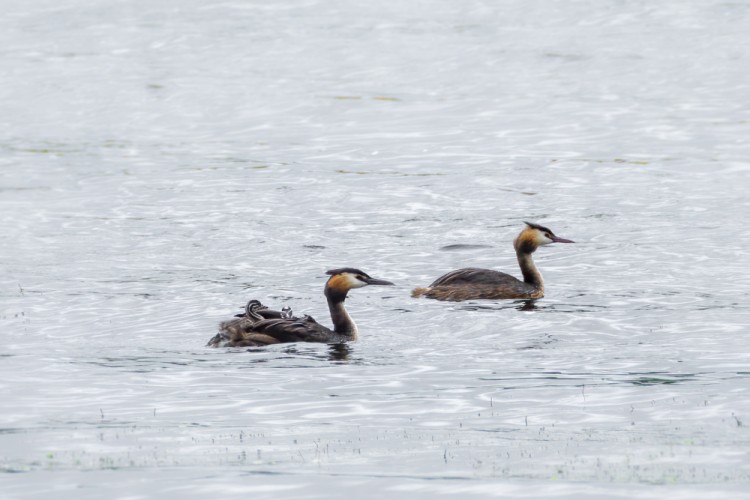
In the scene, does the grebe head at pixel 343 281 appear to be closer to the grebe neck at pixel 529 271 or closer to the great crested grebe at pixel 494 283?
the great crested grebe at pixel 494 283

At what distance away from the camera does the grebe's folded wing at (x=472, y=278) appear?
19.9 m

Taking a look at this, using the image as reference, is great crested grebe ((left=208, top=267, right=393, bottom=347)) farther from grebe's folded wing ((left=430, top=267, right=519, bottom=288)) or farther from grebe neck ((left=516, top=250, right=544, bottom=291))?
grebe neck ((left=516, top=250, right=544, bottom=291))

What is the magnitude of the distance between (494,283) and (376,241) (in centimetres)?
426

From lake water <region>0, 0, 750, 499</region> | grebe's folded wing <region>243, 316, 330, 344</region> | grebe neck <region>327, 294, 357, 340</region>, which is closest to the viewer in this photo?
lake water <region>0, 0, 750, 499</region>

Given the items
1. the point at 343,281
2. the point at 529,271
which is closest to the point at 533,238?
the point at 529,271

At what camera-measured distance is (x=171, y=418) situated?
13344 mm

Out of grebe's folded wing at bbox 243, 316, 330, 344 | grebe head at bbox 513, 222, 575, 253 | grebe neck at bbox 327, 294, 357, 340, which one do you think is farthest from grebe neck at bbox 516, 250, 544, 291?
grebe's folded wing at bbox 243, 316, 330, 344

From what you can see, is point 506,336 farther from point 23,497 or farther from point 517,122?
point 517,122

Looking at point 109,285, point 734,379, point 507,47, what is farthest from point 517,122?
point 734,379

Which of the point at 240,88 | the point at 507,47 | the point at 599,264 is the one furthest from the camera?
the point at 507,47

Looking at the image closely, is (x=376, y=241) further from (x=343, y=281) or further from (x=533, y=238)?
(x=343, y=281)

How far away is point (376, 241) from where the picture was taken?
24.4 meters

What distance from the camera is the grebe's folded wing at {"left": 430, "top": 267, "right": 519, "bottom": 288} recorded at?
19922 mm

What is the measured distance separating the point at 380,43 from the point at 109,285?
25.3 m
